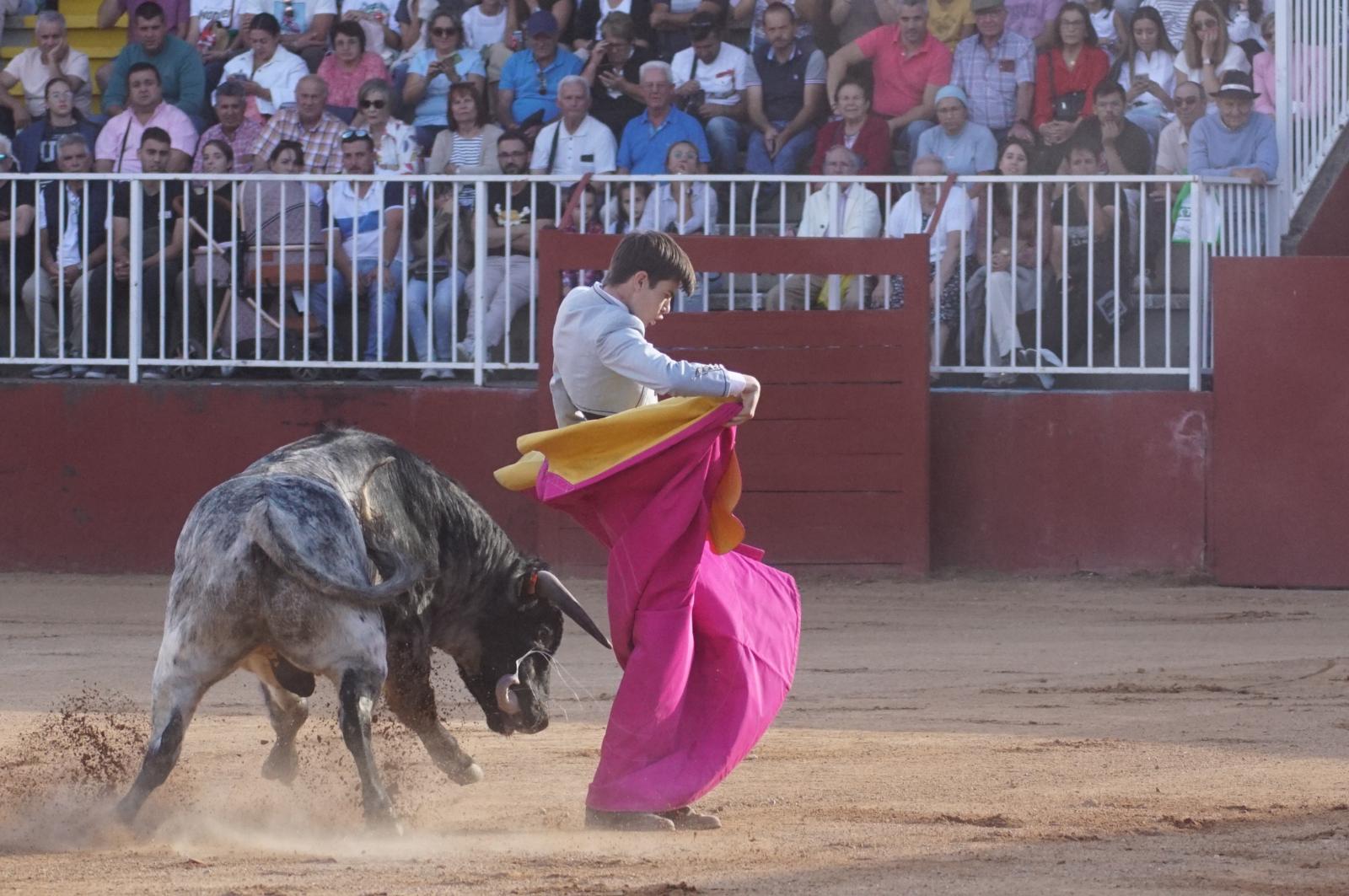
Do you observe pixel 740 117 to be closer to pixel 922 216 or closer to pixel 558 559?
pixel 922 216

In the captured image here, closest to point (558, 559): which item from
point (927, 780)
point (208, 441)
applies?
point (208, 441)

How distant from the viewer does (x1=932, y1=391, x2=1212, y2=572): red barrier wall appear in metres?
9.06

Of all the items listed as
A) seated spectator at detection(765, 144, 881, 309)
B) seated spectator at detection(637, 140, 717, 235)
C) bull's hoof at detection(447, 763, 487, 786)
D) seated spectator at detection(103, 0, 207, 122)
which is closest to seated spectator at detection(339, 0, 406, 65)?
seated spectator at detection(103, 0, 207, 122)

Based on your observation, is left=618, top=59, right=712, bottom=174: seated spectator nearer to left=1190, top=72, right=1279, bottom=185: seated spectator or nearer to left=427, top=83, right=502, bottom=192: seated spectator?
left=427, top=83, right=502, bottom=192: seated spectator

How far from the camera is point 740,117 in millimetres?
10391

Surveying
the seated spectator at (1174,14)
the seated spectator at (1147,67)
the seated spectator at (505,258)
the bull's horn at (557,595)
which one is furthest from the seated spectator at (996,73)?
the bull's horn at (557,595)

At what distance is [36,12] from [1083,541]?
7.80m

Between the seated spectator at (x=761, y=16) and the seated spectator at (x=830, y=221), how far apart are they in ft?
4.74

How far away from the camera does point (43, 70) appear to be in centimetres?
1131

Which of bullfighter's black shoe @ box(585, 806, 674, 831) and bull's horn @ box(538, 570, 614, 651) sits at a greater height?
bull's horn @ box(538, 570, 614, 651)

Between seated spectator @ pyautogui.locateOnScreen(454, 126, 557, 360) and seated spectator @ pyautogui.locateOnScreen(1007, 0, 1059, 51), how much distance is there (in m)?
2.85

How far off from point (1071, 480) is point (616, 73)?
3572 mm

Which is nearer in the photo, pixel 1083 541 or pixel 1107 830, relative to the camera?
pixel 1107 830

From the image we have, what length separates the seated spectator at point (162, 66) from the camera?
1099 centimetres
